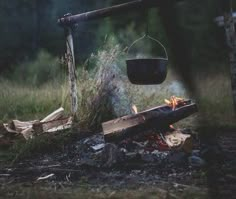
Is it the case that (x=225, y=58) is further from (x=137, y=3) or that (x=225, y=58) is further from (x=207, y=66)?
(x=137, y=3)

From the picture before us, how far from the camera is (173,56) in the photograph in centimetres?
1355

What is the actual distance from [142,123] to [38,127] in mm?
1776

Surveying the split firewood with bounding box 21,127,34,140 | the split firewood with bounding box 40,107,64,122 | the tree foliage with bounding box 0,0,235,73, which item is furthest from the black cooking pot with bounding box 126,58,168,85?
the tree foliage with bounding box 0,0,235,73

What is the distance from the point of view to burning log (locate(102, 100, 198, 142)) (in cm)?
460

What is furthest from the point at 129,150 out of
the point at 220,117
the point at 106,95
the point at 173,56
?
the point at 173,56

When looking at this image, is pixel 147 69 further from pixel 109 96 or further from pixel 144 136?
pixel 109 96

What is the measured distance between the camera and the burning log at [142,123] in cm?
460

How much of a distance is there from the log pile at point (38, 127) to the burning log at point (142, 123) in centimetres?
112

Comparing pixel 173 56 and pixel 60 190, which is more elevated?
pixel 173 56

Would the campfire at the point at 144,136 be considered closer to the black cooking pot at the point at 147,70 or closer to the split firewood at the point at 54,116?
the black cooking pot at the point at 147,70

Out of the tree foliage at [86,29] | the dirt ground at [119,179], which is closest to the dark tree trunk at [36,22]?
the tree foliage at [86,29]

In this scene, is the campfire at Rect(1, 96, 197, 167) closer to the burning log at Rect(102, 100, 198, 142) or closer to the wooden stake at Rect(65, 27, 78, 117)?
the burning log at Rect(102, 100, 198, 142)

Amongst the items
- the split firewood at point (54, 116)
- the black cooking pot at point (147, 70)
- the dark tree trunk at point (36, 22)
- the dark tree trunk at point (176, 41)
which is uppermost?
the dark tree trunk at point (36, 22)

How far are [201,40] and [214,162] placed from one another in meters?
10.2
